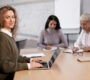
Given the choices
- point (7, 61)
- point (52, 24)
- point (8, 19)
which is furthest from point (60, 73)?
point (52, 24)

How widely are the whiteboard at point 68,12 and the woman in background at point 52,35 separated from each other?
0.74 metres

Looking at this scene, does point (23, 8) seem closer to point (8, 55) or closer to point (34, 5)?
point (34, 5)

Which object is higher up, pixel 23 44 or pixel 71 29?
pixel 71 29

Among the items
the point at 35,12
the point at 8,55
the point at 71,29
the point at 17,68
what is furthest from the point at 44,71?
the point at 35,12

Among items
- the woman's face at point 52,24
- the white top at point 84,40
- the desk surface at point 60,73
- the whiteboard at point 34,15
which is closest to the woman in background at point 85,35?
the white top at point 84,40

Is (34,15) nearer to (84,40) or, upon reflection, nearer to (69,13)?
(69,13)

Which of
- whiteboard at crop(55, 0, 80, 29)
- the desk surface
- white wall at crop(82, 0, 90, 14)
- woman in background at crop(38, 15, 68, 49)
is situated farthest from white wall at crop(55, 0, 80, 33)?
the desk surface

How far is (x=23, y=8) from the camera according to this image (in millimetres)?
4168

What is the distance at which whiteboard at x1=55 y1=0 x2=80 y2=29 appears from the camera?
144 inches

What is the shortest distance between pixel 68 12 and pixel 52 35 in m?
0.94

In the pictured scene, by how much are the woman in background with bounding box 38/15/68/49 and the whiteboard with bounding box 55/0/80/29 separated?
29.3 inches

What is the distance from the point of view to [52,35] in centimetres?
306

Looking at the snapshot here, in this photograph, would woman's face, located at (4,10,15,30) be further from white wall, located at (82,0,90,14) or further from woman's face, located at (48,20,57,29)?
white wall, located at (82,0,90,14)

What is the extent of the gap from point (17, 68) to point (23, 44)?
2.86 metres
